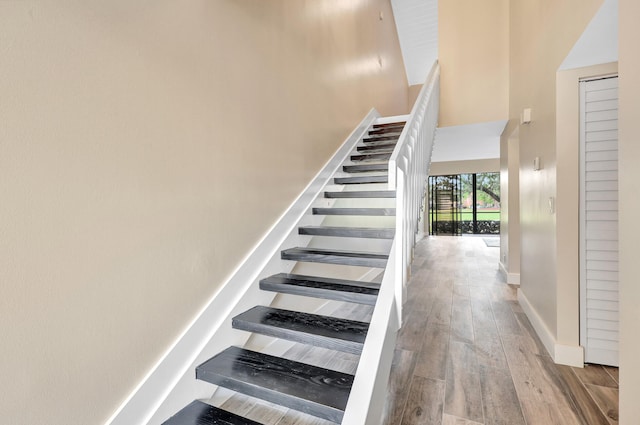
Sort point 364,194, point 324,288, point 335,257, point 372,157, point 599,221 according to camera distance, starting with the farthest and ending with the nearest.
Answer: point 372,157 < point 364,194 < point 335,257 < point 599,221 < point 324,288

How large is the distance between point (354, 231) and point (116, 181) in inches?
63.7

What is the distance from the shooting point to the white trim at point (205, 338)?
136cm

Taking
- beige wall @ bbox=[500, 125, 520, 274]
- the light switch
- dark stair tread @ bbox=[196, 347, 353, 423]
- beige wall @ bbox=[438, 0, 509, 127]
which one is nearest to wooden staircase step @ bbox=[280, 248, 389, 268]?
dark stair tread @ bbox=[196, 347, 353, 423]

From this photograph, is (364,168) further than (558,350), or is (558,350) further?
(364,168)

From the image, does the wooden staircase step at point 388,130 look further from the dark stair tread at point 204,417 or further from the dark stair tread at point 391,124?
the dark stair tread at point 204,417

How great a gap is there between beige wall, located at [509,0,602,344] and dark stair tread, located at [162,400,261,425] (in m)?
2.26

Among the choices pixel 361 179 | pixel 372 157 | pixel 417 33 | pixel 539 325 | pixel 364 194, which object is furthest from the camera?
pixel 417 33

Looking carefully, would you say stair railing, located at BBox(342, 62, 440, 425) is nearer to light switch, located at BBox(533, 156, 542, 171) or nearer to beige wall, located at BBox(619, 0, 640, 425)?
beige wall, located at BBox(619, 0, 640, 425)

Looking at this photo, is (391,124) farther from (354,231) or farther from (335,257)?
(335,257)

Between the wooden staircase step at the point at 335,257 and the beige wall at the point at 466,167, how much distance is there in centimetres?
789

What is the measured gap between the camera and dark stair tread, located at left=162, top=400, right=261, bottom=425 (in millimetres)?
1400

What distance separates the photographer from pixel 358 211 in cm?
267

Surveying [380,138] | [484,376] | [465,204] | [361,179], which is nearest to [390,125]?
[380,138]

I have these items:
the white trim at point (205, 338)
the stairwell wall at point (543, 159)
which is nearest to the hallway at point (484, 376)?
the stairwell wall at point (543, 159)
